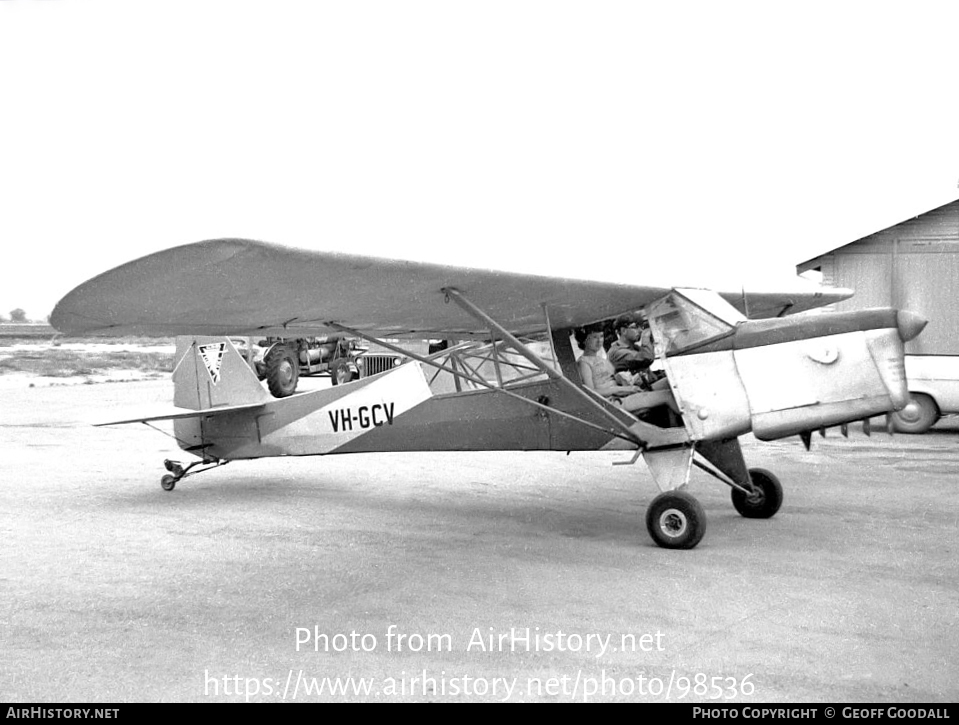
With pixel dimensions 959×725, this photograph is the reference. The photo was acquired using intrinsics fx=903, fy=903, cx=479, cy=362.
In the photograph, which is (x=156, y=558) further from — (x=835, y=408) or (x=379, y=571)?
(x=835, y=408)

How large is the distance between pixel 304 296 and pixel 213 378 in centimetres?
469

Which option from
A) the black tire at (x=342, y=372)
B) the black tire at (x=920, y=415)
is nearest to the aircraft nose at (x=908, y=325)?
the black tire at (x=920, y=415)

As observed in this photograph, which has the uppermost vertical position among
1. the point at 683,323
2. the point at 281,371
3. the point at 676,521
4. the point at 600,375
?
the point at 683,323

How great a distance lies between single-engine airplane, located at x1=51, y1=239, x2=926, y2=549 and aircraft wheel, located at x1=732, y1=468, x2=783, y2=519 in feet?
0.04

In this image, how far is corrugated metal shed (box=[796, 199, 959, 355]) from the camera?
49.8ft

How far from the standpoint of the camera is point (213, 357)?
9.99 meters

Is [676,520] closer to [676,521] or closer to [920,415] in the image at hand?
[676,521]

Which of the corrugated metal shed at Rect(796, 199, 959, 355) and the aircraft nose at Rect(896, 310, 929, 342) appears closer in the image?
the aircraft nose at Rect(896, 310, 929, 342)

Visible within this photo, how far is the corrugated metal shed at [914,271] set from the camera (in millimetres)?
15180

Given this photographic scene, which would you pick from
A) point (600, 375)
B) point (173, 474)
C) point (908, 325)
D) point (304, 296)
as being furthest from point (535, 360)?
point (173, 474)

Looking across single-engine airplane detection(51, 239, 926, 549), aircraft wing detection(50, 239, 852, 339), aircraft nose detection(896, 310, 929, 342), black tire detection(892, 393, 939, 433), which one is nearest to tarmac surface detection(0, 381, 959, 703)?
single-engine airplane detection(51, 239, 926, 549)

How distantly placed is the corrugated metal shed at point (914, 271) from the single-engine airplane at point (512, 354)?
7.27m

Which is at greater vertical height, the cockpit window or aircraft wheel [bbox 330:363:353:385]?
the cockpit window

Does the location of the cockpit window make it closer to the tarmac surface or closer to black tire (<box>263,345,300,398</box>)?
the tarmac surface
